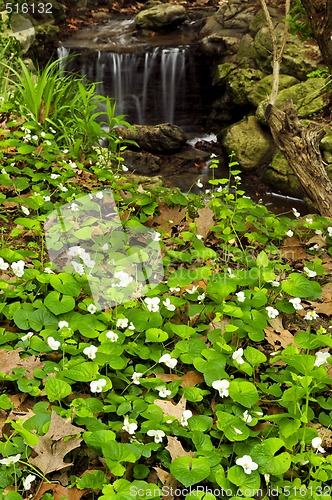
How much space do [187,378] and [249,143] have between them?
6.89 m

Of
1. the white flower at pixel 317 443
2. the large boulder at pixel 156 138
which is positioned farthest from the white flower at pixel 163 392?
the large boulder at pixel 156 138

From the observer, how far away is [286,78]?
29.8ft

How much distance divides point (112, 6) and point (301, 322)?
13.3 meters

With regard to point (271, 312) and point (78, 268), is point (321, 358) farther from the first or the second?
point (78, 268)

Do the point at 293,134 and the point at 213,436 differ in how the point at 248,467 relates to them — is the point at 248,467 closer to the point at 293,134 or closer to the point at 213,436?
the point at 213,436

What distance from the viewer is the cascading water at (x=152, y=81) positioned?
1052cm

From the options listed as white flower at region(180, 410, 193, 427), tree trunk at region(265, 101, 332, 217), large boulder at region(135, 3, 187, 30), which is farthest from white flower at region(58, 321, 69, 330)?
large boulder at region(135, 3, 187, 30)

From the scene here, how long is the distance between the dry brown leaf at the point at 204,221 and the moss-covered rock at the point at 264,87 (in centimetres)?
630

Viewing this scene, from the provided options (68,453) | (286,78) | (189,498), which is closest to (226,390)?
(189,498)

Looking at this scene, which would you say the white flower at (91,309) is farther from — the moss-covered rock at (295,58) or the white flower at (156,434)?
the moss-covered rock at (295,58)

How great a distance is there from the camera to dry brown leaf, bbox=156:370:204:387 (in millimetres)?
2182

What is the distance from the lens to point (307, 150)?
160 inches

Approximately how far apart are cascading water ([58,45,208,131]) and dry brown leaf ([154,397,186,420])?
8.88m

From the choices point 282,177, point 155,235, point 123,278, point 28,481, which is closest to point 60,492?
point 28,481
